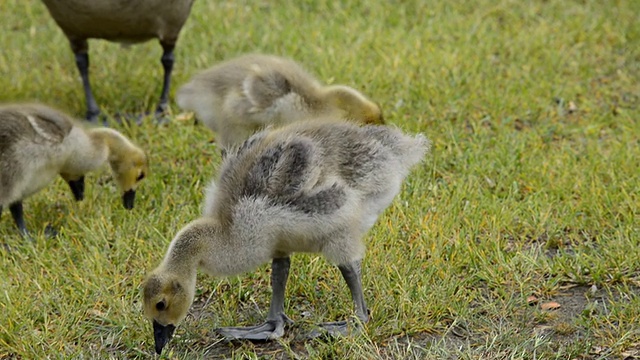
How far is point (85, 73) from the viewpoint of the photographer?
761 cm

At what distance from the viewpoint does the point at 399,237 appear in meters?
5.36

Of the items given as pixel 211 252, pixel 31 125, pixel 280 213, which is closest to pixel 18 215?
pixel 31 125

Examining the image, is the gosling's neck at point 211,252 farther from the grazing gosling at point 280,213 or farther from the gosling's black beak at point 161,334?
the gosling's black beak at point 161,334

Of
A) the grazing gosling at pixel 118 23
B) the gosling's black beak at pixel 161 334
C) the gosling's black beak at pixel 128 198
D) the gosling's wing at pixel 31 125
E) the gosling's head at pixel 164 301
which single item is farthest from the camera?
the grazing gosling at pixel 118 23

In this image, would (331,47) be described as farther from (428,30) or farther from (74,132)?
(74,132)

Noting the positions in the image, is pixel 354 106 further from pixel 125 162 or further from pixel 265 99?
pixel 125 162

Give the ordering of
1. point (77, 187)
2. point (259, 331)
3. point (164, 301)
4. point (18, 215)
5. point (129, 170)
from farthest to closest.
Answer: point (77, 187) → point (129, 170) → point (18, 215) → point (259, 331) → point (164, 301)

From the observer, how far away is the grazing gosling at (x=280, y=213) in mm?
4102

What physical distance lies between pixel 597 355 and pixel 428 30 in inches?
189

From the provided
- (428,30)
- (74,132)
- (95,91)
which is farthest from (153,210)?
(428,30)

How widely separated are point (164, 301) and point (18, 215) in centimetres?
217

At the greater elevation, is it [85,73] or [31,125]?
[31,125]

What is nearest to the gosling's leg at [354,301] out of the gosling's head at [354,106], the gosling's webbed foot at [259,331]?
the gosling's webbed foot at [259,331]

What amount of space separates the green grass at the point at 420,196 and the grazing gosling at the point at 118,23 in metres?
0.32
